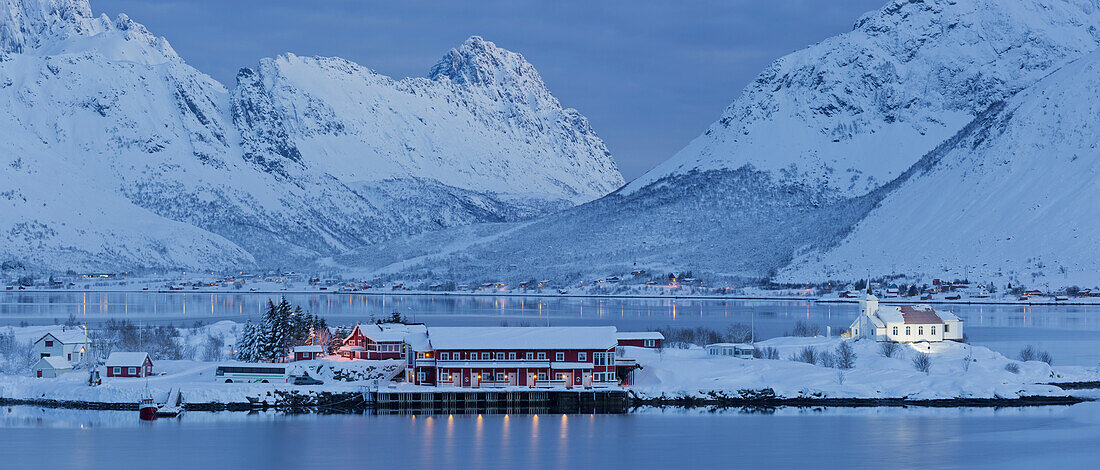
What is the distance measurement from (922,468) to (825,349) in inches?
1491

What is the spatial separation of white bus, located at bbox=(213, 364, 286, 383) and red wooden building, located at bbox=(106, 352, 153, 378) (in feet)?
13.5

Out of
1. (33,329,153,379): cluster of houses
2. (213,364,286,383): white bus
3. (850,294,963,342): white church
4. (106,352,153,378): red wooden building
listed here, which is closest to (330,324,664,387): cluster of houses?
(213,364,286,383): white bus

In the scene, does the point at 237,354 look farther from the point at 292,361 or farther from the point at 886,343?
the point at 886,343

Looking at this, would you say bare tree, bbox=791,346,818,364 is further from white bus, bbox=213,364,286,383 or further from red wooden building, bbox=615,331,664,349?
white bus, bbox=213,364,286,383

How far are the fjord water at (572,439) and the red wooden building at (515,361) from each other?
15.8 ft

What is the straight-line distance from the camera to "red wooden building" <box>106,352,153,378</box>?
85.2 metres

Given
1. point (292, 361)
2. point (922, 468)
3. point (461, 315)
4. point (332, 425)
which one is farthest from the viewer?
point (461, 315)

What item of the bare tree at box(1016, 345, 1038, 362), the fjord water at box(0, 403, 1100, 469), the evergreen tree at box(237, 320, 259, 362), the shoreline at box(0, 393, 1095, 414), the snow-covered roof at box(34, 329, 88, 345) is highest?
the snow-covered roof at box(34, 329, 88, 345)

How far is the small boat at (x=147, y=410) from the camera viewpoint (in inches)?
3078

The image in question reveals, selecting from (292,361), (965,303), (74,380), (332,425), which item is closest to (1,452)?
(332,425)

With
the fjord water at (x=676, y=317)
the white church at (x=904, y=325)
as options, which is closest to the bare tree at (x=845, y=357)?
the white church at (x=904, y=325)

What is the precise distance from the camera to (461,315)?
544 ft

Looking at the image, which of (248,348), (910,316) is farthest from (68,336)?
(910,316)

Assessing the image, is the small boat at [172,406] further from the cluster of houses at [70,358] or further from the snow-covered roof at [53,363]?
the snow-covered roof at [53,363]
